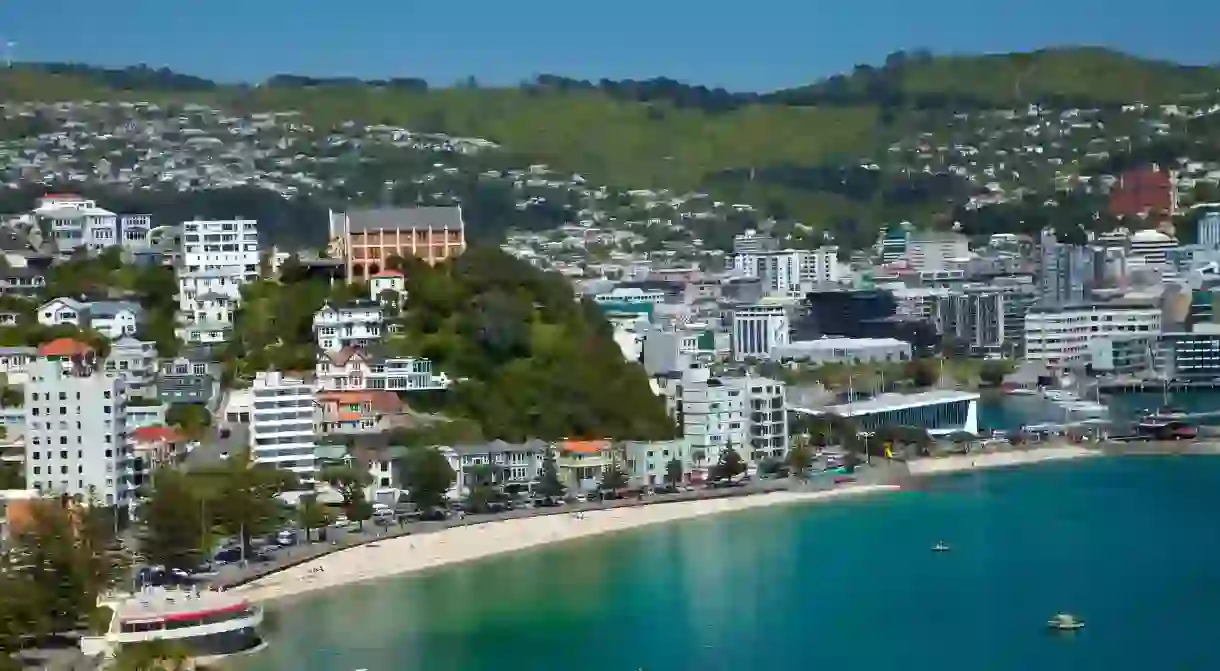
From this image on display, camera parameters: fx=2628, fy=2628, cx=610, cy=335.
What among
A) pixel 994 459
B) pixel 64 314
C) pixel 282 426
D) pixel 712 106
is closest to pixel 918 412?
pixel 994 459

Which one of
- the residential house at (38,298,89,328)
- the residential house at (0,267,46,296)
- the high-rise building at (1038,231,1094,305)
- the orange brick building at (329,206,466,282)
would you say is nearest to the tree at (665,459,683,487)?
the orange brick building at (329,206,466,282)

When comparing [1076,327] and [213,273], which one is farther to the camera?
[1076,327]

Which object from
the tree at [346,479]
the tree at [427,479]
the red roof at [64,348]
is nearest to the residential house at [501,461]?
the tree at [427,479]

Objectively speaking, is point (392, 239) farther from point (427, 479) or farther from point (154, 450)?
point (154, 450)

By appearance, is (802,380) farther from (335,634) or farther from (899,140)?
(899,140)

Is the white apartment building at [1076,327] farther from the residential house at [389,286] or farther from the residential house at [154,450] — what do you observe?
the residential house at [154,450]

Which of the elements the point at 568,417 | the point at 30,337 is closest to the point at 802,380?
the point at 568,417
